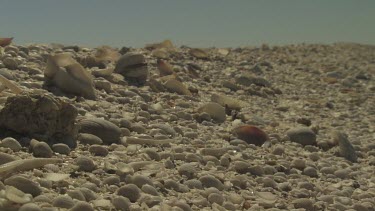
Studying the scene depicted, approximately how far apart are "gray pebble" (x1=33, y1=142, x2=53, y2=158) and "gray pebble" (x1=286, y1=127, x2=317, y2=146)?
292 cm

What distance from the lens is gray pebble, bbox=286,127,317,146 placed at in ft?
18.3

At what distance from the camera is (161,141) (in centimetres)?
425

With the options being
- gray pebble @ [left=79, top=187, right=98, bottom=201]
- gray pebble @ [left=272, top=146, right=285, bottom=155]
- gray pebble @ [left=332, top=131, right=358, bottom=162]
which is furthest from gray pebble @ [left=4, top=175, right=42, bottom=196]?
gray pebble @ [left=332, top=131, right=358, bottom=162]

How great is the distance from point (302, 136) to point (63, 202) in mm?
3431

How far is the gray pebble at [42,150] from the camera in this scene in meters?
3.26

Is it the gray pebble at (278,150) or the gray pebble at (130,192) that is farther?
the gray pebble at (278,150)

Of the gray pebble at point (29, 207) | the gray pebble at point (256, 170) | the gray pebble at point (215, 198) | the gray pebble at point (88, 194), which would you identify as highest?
the gray pebble at point (29, 207)

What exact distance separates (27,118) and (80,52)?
157 inches

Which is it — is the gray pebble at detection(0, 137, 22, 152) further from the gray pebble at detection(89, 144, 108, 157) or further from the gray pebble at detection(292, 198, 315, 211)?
the gray pebble at detection(292, 198, 315, 211)

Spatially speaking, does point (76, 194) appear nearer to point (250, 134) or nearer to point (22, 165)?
point (22, 165)

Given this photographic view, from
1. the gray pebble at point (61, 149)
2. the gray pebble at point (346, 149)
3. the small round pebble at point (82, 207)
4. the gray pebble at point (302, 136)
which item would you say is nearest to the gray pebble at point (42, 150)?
the gray pebble at point (61, 149)

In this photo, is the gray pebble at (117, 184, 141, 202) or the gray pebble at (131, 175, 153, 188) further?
the gray pebble at (131, 175, 153, 188)

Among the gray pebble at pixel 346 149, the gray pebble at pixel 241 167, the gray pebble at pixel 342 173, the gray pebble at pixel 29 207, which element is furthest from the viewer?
the gray pebble at pixel 346 149

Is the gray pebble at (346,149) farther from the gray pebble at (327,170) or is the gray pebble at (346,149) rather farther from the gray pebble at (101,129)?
the gray pebble at (101,129)
